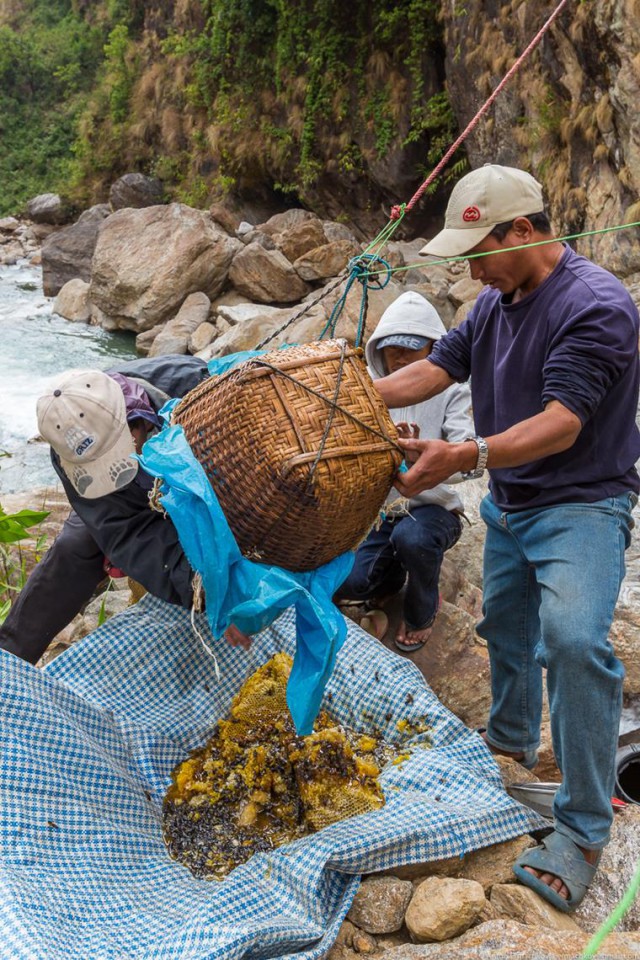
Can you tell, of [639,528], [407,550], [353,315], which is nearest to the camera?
[407,550]

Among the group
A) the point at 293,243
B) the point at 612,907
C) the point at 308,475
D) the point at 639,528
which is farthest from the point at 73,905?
the point at 293,243

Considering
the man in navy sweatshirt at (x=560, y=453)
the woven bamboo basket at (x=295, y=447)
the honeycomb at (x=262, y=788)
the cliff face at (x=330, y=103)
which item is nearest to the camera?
the woven bamboo basket at (x=295, y=447)

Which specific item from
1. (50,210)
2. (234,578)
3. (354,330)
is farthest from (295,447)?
(50,210)

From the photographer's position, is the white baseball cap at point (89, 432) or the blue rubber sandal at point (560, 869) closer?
the blue rubber sandal at point (560, 869)

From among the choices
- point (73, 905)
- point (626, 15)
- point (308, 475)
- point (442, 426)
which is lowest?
point (73, 905)

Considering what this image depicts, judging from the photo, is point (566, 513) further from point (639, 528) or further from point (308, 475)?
point (639, 528)

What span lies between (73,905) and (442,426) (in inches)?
74.6

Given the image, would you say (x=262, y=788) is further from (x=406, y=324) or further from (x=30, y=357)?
(x=30, y=357)

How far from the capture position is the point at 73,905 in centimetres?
174

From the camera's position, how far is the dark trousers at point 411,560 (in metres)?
2.83

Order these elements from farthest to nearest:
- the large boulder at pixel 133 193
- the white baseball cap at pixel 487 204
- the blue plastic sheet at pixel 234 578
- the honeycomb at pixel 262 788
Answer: the large boulder at pixel 133 193
the honeycomb at pixel 262 788
the white baseball cap at pixel 487 204
the blue plastic sheet at pixel 234 578

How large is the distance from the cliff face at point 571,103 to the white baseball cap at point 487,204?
16.7 feet

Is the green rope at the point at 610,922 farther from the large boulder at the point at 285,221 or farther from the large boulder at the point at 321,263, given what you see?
the large boulder at the point at 285,221

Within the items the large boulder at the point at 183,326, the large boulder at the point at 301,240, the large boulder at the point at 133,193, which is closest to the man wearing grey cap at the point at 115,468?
the large boulder at the point at 183,326
